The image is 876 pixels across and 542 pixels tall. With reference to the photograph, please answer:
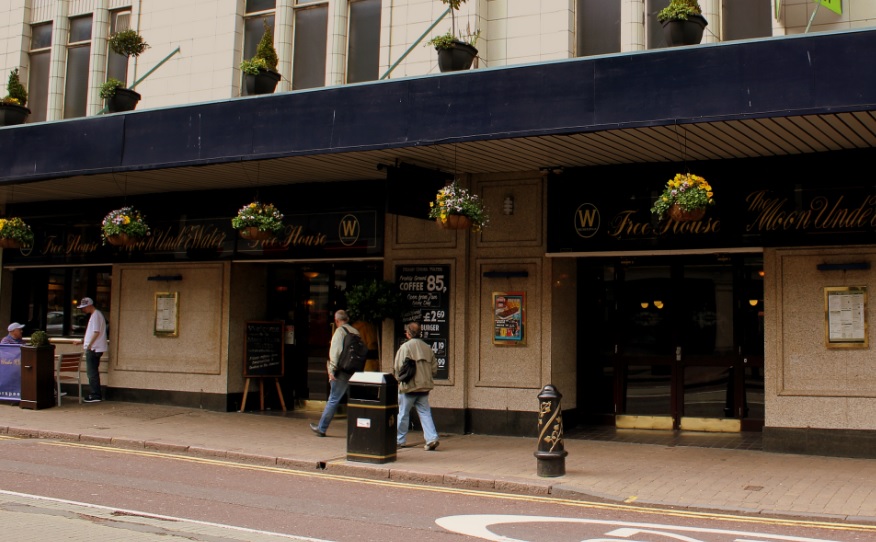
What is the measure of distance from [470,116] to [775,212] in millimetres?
4274

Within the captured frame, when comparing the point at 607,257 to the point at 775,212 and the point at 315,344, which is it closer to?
the point at 775,212

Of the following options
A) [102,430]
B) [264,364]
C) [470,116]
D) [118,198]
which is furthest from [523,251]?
[118,198]

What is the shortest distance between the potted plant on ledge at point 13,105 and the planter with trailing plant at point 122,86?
6.78ft

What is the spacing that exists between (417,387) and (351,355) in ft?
4.11

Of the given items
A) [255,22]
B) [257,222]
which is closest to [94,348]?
[257,222]

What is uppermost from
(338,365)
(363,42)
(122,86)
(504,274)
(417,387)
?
(363,42)

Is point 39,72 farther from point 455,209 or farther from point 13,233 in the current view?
point 455,209

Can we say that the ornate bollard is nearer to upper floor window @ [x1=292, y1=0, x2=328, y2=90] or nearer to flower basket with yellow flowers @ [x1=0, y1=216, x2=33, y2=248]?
upper floor window @ [x1=292, y1=0, x2=328, y2=90]

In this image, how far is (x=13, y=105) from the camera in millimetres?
16312

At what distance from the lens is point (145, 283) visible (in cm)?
1638

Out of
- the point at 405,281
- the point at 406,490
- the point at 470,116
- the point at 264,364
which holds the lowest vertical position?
the point at 406,490

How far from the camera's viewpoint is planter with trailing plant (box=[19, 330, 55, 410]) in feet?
49.1

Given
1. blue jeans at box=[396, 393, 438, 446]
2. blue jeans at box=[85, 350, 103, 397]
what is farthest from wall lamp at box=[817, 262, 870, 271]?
blue jeans at box=[85, 350, 103, 397]

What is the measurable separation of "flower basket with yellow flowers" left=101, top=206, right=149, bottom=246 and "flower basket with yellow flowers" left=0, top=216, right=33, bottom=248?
254 cm
